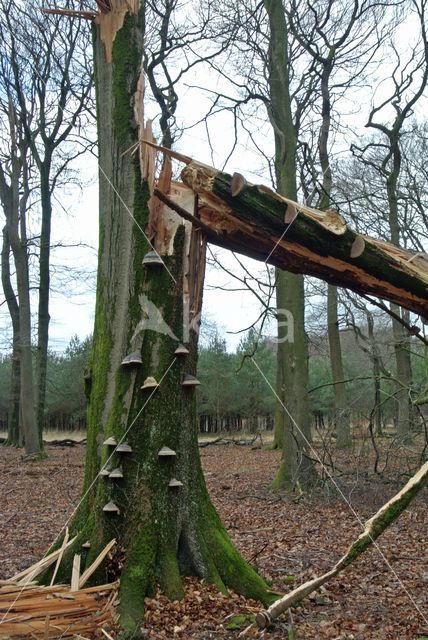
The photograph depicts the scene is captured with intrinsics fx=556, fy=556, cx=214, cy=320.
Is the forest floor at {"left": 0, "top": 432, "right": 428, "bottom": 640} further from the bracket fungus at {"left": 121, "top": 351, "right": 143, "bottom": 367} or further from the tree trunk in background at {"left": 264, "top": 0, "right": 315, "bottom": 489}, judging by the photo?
the bracket fungus at {"left": 121, "top": 351, "right": 143, "bottom": 367}

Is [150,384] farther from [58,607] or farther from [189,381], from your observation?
[58,607]

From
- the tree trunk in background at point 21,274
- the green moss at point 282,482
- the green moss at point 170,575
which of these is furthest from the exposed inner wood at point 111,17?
the tree trunk in background at point 21,274

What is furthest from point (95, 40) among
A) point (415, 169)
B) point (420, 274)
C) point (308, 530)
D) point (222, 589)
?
point (415, 169)

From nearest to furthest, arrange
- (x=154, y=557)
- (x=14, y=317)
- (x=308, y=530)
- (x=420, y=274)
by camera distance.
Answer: (x=154, y=557) < (x=420, y=274) < (x=308, y=530) < (x=14, y=317)

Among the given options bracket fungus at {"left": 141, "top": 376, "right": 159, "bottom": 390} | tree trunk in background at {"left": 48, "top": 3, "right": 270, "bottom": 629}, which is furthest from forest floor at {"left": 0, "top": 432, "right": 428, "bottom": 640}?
bracket fungus at {"left": 141, "top": 376, "right": 159, "bottom": 390}

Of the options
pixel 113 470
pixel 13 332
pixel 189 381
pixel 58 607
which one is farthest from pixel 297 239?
pixel 13 332

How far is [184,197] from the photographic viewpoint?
4031 mm

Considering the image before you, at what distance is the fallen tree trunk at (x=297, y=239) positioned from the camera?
3896mm

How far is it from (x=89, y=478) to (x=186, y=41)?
547 inches

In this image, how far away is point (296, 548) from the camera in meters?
5.82

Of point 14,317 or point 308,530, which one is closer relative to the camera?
point 308,530

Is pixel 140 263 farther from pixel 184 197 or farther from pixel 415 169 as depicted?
pixel 415 169

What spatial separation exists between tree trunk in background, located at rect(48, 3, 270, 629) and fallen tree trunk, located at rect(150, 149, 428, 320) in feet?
1.04

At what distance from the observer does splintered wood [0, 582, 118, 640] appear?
10.3 ft
